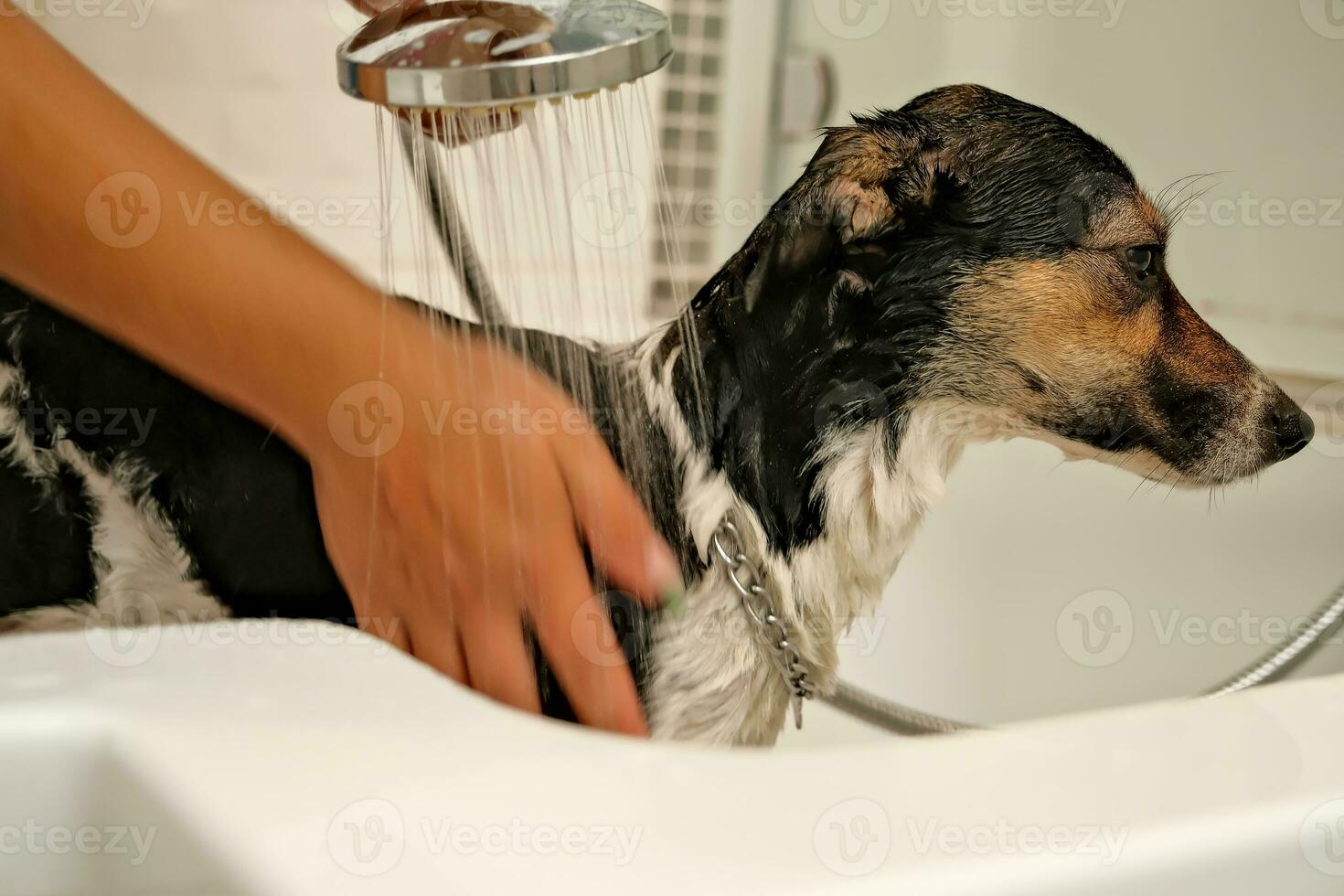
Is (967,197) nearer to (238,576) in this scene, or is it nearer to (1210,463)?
(1210,463)

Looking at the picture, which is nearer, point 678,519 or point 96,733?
point 96,733

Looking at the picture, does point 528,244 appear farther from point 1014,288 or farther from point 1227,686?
point 1227,686

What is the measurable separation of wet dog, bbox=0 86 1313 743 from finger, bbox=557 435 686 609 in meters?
0.01

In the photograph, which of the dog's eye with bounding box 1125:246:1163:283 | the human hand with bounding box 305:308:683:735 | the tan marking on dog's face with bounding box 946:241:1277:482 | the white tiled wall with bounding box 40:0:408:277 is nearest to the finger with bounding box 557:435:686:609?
the human hand with bounding box 305:308:683:735

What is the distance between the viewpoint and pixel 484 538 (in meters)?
0.71

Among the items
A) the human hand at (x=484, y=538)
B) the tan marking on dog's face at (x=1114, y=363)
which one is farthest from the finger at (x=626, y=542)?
the tan marking on dog's face at (x=1114, y=363)

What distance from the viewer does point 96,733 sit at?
0.45 metres

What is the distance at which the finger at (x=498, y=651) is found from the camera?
27.7 inches

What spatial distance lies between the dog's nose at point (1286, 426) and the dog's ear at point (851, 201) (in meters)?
0.25

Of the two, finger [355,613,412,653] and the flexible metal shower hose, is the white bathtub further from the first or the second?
the flexible metal shower hose

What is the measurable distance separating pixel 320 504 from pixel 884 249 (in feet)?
1.31

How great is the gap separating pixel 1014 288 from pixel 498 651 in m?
0.39

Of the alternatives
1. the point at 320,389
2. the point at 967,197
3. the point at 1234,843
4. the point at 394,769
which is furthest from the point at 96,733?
the point at 967,197

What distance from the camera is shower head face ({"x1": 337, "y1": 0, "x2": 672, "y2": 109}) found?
0.47 m
